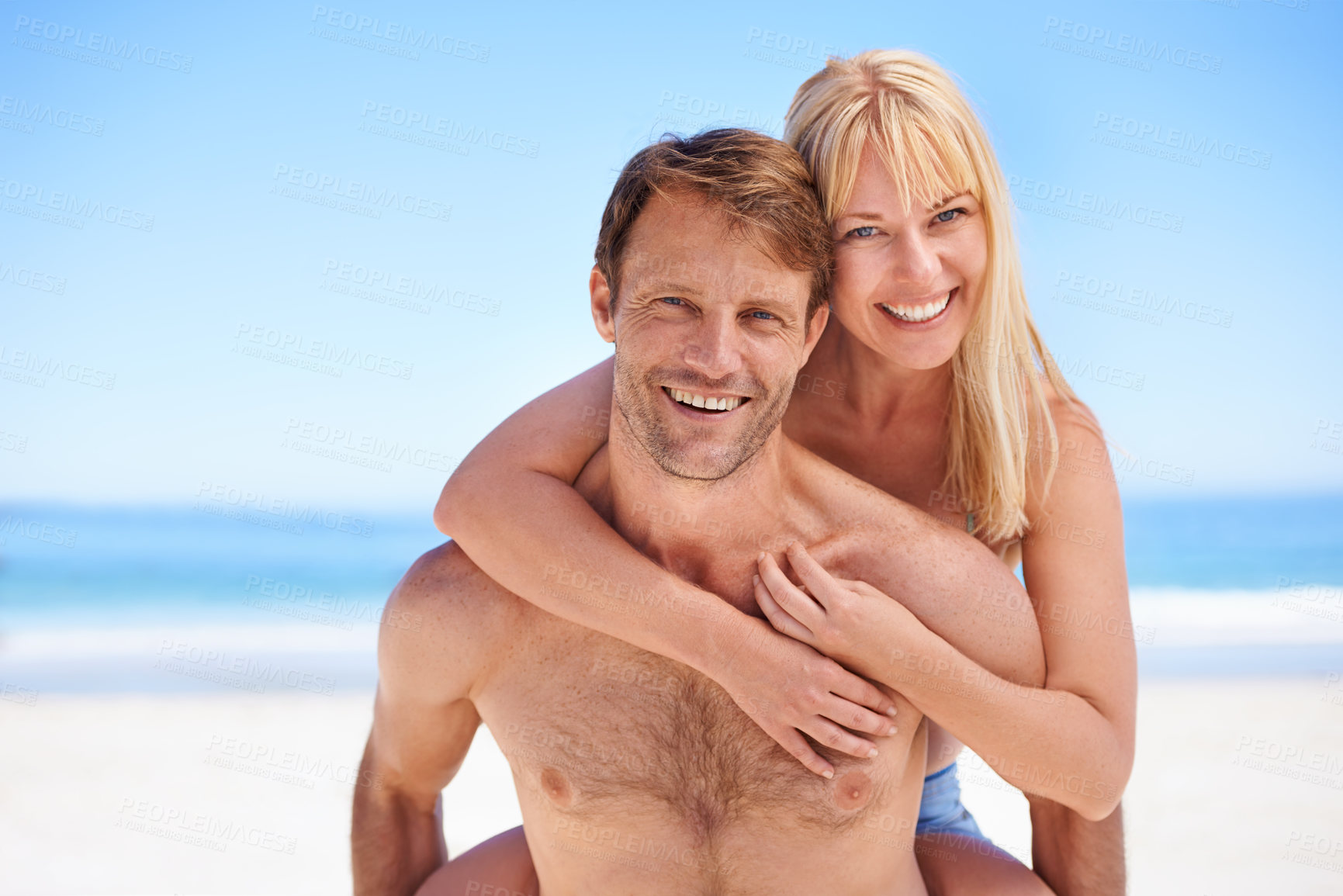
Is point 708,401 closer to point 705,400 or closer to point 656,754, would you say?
point 705,400

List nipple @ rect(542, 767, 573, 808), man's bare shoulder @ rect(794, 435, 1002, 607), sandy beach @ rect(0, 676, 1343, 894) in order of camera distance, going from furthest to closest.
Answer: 1. sandy beach @ rect(0, 676, 1343, 894)
2. man's bare shoulder @ rect(794, 435, 1002, 607)
3. nipple @ rect(542, 767, 573, 808)

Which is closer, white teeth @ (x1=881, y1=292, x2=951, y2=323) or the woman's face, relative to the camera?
the woman's face

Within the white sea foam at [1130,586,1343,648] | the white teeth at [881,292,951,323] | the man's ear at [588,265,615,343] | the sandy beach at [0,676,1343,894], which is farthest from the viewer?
the white sea foam at [1130,586,1343,648]

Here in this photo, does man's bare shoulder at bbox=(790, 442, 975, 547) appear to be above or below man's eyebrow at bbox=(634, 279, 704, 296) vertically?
below

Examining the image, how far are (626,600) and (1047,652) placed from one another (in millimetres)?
1136

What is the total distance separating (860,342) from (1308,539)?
63.0 feet

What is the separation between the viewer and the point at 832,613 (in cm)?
235

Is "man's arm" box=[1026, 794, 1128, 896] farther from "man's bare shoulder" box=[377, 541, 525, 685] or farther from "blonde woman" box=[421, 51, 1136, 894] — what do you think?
"man's bare shoulder" box=[377, 541, 525, 685]

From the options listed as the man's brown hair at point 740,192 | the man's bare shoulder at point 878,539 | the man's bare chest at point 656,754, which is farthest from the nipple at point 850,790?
the man's brown hair at point 740,192

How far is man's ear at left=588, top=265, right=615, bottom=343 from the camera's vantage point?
105 inches

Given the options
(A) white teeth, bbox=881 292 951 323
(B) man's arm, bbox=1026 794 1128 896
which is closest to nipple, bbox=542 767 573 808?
(B) man's arm, bbox=1026 794 1128 896

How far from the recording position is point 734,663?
2328 millimetres

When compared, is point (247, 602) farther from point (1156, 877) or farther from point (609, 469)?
point (609, 469)

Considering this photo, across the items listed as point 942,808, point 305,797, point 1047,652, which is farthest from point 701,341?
point 305,797
